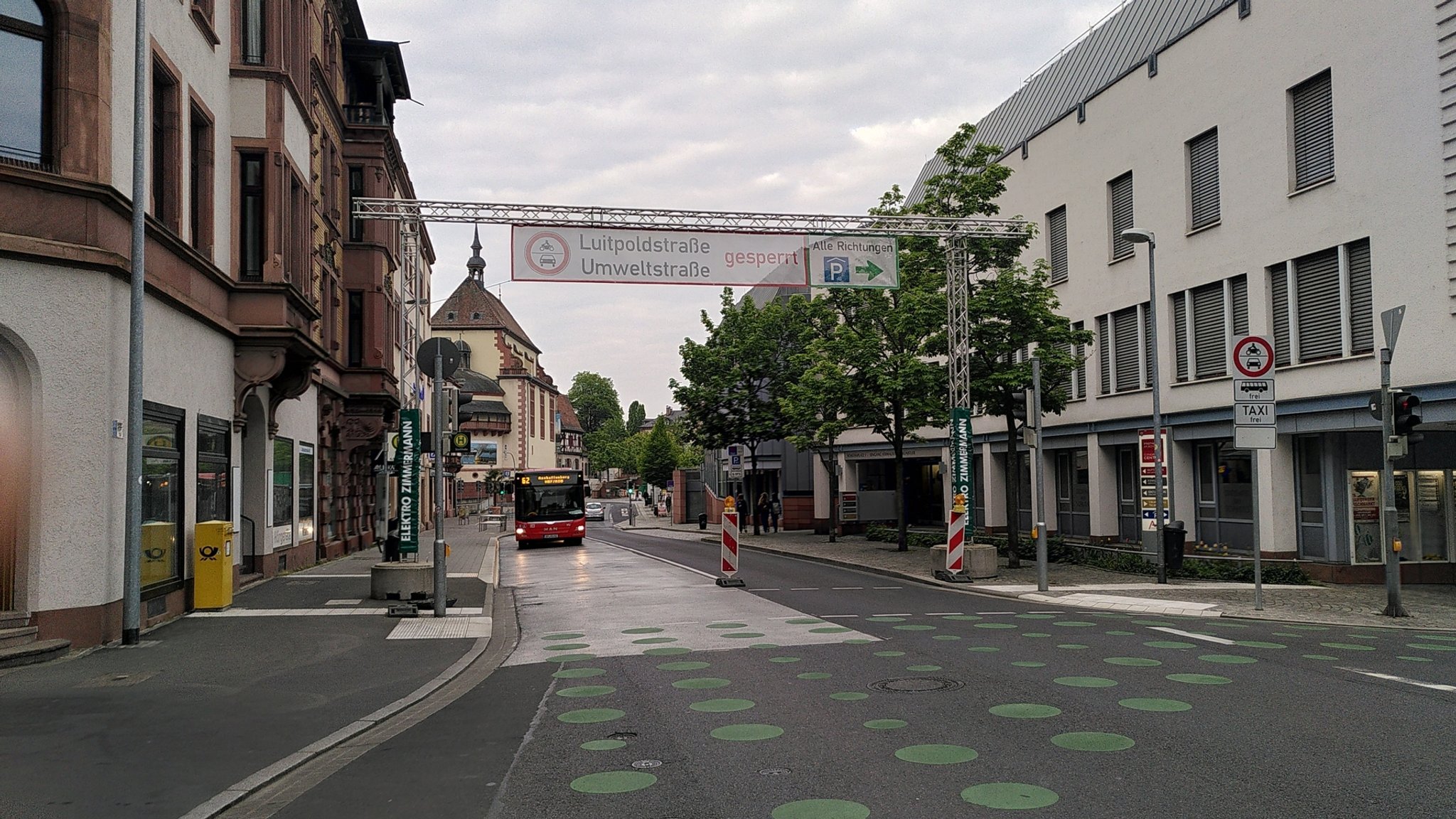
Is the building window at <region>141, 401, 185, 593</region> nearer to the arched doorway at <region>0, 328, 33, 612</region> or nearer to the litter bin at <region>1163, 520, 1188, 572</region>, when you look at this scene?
the arched doorway at <region>0, 328, 33, 612</region>

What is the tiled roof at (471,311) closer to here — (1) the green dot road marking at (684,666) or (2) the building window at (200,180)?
(2) the building window at (200,180)

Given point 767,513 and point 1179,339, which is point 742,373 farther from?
point 1179,339

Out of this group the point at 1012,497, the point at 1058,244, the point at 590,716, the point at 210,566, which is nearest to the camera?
the point at 590,716

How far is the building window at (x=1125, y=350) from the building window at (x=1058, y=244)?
2.62 m

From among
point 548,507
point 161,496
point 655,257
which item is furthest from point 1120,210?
point 161,496

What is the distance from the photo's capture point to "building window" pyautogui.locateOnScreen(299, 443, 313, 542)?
24641 millimetres

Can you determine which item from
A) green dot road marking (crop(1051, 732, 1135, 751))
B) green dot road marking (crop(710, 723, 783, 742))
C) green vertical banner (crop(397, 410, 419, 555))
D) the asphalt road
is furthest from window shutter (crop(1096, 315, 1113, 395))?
green dot road marking (crop(710, 723, 783, 742))

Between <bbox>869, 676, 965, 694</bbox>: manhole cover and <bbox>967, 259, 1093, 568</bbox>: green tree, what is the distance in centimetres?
1403

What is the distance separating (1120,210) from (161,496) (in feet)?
77.5

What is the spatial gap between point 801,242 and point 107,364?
496 inches

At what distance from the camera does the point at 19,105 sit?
459 inches

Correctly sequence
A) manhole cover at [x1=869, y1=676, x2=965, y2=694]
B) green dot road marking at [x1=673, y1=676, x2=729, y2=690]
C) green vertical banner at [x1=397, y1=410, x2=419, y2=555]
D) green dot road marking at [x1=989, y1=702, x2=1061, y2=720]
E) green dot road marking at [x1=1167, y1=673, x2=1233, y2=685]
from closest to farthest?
1. green dot road marking at [x1=989, y1=702, x2=1061, y2=720]
2. manhole cover at [x1=869, y1=676, x2=965, y2=694]
3. green dot road marking at [x1=1167, y1=673, x2=1233, y2=685]
4. green dot road marking at [x1=673, y1=676, x2=729, y2=690]
5. green vertical banner at [x1=397, y1=410, x2=419, y2=555]

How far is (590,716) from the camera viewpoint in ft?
27.6

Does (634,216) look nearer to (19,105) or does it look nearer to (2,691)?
(19,105)
